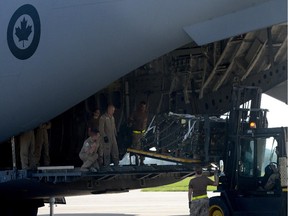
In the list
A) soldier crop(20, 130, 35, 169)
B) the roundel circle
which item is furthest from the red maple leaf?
soldier crop(20, 130, 35, 169)

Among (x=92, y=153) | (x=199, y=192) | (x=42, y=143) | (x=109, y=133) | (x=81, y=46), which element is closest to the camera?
(x=81, y=46)

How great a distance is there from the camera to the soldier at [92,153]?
14320 mm

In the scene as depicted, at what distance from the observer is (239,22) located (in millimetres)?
12203

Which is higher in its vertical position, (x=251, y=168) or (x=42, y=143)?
(x=42, y=143)

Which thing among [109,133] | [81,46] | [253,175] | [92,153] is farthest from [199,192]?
[81,46]

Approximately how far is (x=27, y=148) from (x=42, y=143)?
48 centimetres

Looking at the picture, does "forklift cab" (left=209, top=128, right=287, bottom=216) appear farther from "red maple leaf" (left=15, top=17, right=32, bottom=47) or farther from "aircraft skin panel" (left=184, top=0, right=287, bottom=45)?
"red maple leaf" (left=15, top=17, right=32, bottom=47)

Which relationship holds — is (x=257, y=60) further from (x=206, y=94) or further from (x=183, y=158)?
(x=183, y=158)

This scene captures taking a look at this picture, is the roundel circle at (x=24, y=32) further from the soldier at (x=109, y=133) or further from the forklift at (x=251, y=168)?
the forklift at (x=251, y=168)

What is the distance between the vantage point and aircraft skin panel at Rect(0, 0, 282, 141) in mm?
12836

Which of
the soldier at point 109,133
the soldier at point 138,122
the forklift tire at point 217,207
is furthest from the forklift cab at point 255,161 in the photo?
the soldier at point 109,133

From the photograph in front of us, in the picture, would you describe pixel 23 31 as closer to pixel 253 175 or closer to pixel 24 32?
pixel 24 32

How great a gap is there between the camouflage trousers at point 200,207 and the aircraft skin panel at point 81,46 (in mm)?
2608

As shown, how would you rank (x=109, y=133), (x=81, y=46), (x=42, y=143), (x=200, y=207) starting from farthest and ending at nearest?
(x=42, y=143)
(x=109, y=133)
(x=200, y=207)
(x=81, y=46)
